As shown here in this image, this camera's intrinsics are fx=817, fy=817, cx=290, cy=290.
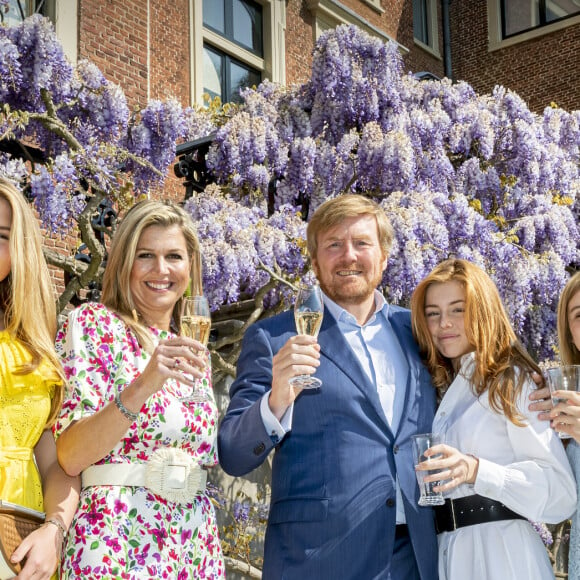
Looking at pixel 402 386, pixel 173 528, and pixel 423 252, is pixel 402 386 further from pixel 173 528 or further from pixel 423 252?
pixel 423 252

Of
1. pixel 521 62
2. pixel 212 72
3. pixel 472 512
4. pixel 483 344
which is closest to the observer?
pixel 472 512

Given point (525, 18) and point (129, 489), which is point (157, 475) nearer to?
point (129, 489)

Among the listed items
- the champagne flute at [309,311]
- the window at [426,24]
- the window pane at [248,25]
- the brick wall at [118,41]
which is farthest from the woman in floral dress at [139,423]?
the window at [426,24]

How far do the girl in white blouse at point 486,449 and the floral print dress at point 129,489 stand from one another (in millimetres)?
675

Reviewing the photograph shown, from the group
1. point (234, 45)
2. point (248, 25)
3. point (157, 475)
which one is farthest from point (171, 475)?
point (248, 25)

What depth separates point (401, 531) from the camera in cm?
251

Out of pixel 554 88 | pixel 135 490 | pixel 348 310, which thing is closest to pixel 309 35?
pixel 554 88

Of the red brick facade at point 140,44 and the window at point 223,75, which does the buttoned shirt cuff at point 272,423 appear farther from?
the window at point 223,75

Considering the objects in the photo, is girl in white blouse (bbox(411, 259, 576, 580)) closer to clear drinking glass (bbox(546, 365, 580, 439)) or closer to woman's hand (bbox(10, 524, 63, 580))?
clear drinking glass (bbox(546, 365, 580, 439))

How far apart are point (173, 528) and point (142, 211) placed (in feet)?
3.10

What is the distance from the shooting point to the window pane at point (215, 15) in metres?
9.97

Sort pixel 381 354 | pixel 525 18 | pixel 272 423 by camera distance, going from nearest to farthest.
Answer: pixel 272 423, pixel 381 354, pixel 525 18

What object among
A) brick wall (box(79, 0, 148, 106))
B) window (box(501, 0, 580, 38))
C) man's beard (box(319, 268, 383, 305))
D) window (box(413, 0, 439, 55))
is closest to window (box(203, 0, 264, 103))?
brick wall (box(79, 0, 148, 106))

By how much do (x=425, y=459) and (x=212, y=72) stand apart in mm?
8405
